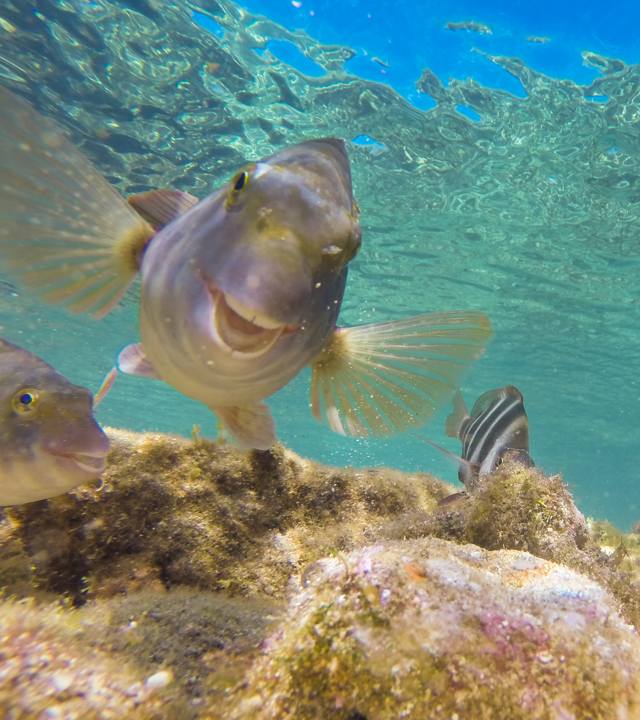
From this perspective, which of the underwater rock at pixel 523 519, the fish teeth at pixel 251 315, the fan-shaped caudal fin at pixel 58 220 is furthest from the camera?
the underwater rock at pixel 523 519

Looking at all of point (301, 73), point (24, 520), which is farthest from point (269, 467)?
point (301, 73)

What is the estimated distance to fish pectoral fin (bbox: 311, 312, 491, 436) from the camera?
215cm

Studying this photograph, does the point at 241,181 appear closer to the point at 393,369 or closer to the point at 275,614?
the point at 393,369

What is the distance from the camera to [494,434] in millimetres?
4086

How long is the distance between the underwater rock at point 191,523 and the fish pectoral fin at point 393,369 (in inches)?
41.6

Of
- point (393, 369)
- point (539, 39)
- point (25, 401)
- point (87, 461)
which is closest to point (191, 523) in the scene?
point (87, 461)

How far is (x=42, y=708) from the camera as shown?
136cm

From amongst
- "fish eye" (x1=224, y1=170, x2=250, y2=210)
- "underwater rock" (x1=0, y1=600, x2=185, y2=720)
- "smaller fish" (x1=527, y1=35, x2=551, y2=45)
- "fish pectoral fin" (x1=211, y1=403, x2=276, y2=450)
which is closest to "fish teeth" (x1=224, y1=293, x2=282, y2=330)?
"fish eye" (x1=224, y1=170, x2=250, y2=210)

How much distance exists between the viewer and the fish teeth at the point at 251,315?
1261 mm

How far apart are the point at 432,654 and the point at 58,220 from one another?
2.04m

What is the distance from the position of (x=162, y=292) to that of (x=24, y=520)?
6.81 feet

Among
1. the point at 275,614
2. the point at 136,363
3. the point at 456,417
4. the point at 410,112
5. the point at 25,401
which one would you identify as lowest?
the point at 275,614

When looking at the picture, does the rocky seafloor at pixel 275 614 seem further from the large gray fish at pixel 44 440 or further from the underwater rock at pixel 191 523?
the large gray fish at pixel 44 440

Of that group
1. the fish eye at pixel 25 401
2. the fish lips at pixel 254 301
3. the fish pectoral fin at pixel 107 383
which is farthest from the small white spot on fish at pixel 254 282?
the fish eye at pixel 25 401
